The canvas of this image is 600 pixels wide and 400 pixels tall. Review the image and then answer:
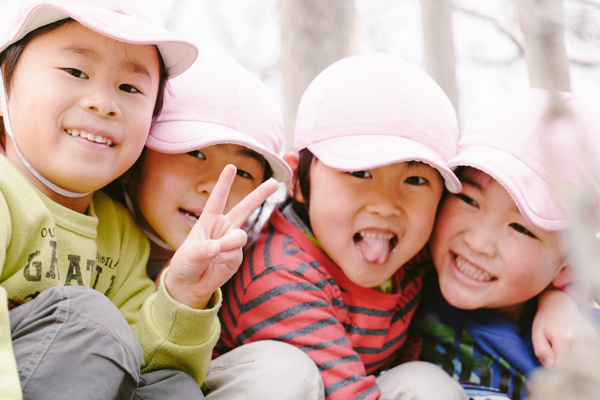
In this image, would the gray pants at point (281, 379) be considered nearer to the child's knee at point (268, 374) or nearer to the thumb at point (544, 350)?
the child's knee at point (268, 374)

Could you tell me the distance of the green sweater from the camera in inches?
28.2

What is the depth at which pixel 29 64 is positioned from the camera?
78cm

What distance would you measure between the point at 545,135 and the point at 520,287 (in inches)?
31.6

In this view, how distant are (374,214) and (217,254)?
1.09 ft

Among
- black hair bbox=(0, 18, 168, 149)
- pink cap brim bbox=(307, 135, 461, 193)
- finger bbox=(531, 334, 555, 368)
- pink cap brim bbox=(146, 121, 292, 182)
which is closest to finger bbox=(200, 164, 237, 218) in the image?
pink cap brim bbox=(146, 121, 292, 182)

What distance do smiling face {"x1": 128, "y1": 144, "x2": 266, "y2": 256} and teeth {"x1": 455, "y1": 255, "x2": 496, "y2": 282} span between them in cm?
45

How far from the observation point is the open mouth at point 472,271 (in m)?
1.00

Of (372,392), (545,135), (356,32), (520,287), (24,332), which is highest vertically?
(545,135)

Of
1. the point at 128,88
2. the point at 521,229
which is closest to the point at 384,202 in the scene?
the point at 521,229

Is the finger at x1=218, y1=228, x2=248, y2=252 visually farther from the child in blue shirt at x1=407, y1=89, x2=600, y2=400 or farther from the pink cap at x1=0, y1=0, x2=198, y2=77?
the child in blue shirt at x1=407, y1=89, x2=600, y2=400

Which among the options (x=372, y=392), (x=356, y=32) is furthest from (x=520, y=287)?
(x=356, y=32)

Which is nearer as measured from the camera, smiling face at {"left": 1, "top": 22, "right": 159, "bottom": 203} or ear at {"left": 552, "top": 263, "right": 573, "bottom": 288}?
smiling face at {"left": 1, "top": 22, "right": 159, "bottom": 203}

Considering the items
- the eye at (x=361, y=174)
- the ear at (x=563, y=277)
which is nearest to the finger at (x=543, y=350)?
the ear at (x=563, y=277)

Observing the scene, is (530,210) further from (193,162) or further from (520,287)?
(193,162)
